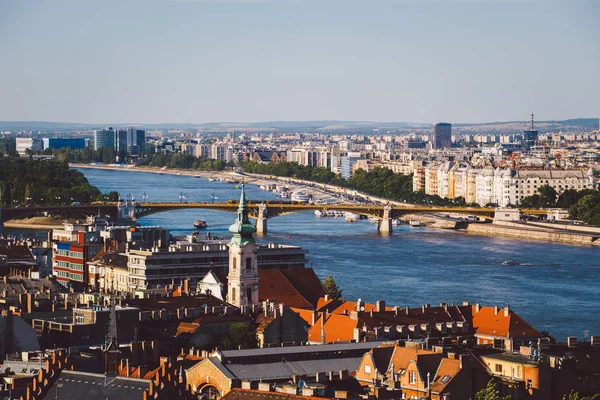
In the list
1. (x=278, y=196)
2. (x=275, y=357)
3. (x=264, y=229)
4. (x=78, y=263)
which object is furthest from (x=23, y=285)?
(x=278, y=196)

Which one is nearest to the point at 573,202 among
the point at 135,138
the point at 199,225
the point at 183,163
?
the point at 199,225

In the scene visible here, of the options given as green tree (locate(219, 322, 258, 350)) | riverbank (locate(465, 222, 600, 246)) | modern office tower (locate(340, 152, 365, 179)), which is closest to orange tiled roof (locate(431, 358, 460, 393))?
green tree (locate(219, 322, 258, 350))

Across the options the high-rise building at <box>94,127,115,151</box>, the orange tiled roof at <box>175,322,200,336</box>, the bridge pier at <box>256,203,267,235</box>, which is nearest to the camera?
the orange tiled roof at <box>175,322,200,336</box>

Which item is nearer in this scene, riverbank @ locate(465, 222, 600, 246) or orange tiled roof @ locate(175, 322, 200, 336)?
orange tiled roof @ locate(175, 322, 200, 336)

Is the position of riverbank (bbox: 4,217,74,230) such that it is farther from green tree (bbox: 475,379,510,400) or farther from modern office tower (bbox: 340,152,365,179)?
modern office tower (bbox: 340,152,365,179)

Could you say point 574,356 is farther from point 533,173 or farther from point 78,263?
point 533,173

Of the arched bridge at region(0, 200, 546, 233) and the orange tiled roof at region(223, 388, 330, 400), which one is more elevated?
the orange tiled roof at region(223, 388, 330, 400)

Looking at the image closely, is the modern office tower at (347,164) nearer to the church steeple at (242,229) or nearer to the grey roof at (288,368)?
the church steeple at (242,229)
